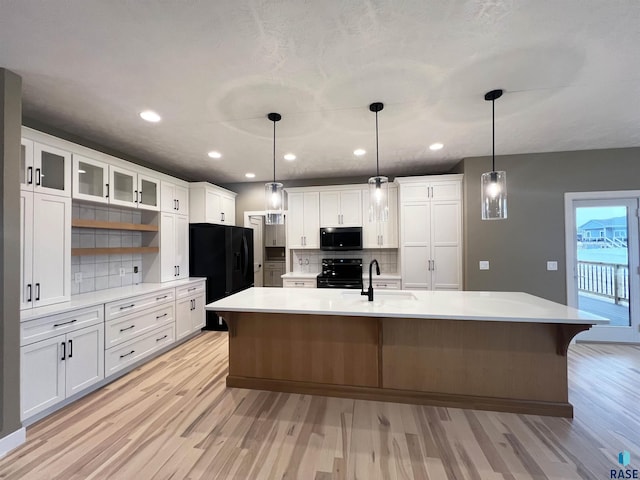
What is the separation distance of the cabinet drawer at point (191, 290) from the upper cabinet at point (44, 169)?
168 cm

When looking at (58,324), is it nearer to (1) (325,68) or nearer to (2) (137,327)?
(2) (137,327)

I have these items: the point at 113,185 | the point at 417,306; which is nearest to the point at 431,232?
the point at 417,306

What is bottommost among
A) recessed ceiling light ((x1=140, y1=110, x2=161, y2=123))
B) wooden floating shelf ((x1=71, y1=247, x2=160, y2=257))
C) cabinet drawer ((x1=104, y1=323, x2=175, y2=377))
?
cabinet drawer ((x1=104, y1=323, x2=175, y2=377))

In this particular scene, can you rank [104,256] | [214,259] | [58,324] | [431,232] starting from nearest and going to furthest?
[58,324] < [104,256] < [431,232] < [214,259]

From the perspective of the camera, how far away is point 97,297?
8.91ft

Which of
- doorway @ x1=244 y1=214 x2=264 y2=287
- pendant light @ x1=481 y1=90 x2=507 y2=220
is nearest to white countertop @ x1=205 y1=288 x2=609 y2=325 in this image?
pendant light @ x1=481 y1=90 x2=507 y2=220

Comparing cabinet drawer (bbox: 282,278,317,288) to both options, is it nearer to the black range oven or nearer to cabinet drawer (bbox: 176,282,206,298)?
the black range oven

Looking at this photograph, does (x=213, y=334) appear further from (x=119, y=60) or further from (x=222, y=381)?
(x=119, y=60)

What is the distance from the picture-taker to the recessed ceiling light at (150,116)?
2.41 metres

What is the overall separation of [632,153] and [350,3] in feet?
14.3

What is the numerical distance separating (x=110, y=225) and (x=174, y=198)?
3.36ft

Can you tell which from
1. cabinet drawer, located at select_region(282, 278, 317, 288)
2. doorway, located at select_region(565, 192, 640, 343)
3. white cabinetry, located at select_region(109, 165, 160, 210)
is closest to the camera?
white cabinetry, located at select_region(109, 165, 160, 210)

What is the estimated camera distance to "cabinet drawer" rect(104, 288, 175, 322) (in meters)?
2.70

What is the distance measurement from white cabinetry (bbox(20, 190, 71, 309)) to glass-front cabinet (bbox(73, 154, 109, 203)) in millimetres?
197
